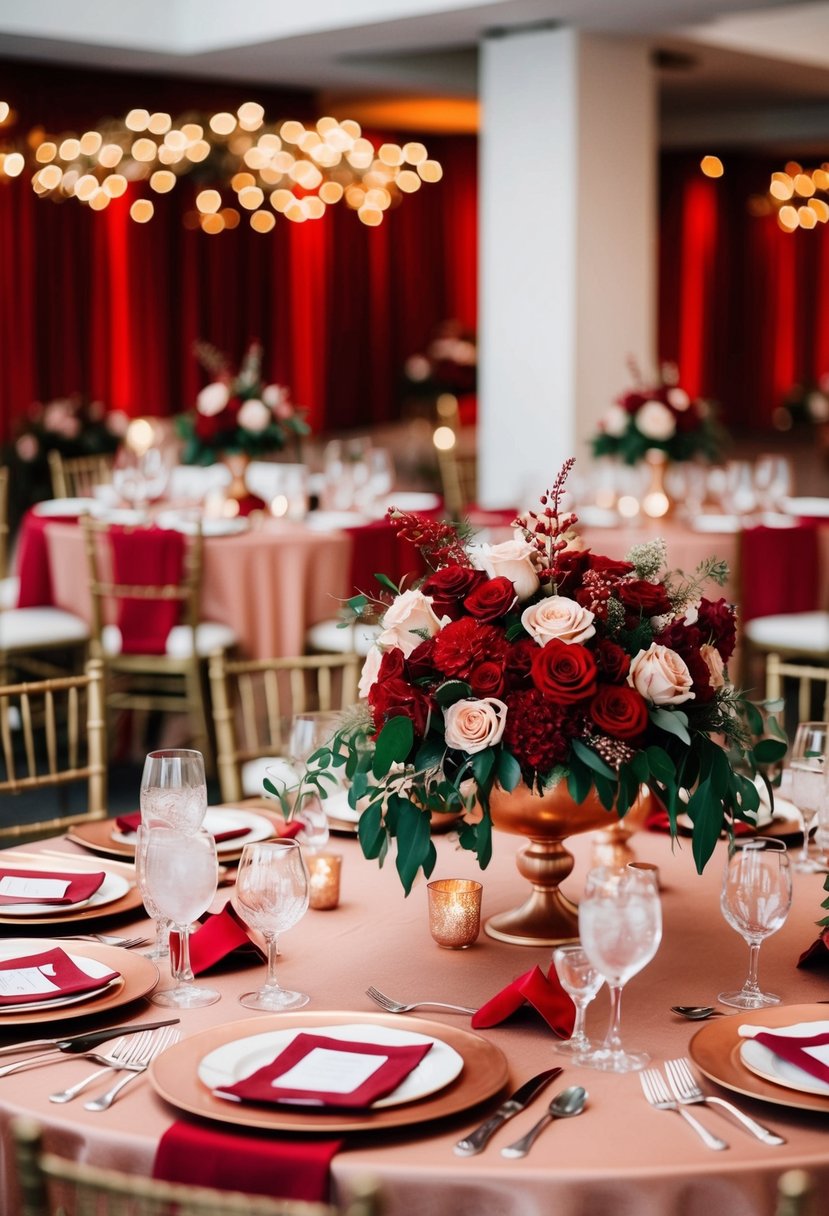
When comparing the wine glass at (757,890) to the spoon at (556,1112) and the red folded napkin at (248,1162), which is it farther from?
the red folded napkin at (248,1162)

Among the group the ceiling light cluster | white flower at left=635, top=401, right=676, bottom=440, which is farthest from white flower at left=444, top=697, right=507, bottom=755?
the ceiling light cluster

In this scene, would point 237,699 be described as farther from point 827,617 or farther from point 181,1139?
point 181,1139

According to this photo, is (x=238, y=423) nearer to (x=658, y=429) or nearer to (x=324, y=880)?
(x=658, y=429)

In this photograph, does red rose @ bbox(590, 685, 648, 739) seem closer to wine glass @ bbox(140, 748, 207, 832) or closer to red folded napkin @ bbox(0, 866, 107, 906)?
wine glass @ bbox(140, 748, 207, 832)

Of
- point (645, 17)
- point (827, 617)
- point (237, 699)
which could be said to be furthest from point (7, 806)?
point (645, 17)

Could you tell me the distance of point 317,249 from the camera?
11062 millimetres

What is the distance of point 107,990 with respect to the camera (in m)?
1.83

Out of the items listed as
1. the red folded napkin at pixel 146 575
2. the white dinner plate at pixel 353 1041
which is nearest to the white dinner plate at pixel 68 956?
the white dinner plate at pixel 353 1041

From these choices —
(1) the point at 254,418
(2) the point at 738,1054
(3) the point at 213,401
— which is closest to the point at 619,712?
(2) the point at 738,1054

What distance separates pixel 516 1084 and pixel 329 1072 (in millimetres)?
201

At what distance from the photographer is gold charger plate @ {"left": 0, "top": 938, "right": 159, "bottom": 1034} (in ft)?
5.71

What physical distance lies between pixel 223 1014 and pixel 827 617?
4.35 meters

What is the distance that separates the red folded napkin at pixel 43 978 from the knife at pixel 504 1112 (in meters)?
0.54

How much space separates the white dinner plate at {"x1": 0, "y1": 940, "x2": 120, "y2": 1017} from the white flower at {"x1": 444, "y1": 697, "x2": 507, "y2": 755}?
504mm
